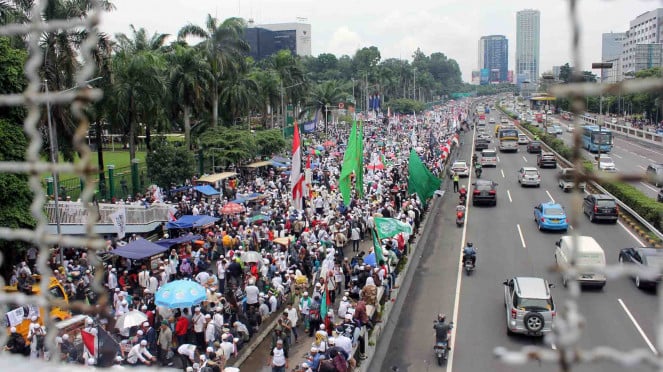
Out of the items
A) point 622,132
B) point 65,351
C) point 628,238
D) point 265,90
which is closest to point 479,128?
point 622,132

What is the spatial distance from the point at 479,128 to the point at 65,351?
241 feet

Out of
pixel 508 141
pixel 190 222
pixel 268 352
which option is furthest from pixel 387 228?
pixel 508 141

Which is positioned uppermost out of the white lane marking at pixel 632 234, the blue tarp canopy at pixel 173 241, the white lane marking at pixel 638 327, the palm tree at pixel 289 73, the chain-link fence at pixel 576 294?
the palm tree at pixel 289 73

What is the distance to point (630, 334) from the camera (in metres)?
13.7

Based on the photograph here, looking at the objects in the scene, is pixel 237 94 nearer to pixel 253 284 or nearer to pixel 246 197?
pixel 246 197

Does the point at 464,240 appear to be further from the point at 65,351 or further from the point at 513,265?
the point at 65,351

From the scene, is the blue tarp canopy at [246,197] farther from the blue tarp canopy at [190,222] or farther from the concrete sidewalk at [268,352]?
the concrete sidewalk at [268,352]

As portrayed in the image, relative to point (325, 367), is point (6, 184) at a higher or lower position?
higher

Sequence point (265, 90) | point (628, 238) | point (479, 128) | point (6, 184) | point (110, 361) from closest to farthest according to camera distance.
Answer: point (110, 361)
point (6, 184)
point (628, 238)
point (265, 90)
point (479, 128)

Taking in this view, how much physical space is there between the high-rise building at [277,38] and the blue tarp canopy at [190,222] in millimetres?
131301

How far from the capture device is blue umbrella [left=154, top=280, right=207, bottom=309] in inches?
475

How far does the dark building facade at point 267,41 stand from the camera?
15825 cm

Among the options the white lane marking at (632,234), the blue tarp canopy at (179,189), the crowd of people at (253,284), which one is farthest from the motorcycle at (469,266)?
the blue tarp canopy at (179,189)

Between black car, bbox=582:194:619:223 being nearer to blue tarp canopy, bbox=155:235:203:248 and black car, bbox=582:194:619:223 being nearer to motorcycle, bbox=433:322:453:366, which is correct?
motorcycle, bbox=433:322:453:366
